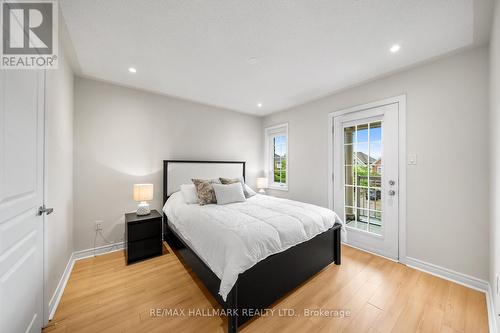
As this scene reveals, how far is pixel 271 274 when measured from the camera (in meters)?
1.69

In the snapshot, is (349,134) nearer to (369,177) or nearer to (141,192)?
(369,177)

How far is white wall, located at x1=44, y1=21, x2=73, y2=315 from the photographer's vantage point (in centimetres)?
159

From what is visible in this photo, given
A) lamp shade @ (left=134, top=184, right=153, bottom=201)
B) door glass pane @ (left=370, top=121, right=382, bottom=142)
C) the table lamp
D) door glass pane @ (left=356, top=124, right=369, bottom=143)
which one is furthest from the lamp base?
door glass pane @ (left=370, top=121, right=382, bottom=142)

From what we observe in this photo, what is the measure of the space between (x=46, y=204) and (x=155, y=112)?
82.1 inches

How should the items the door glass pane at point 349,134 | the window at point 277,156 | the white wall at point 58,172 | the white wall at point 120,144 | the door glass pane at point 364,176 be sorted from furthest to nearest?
the window at point 277,156 → the door glass pane at point 349,134 → the door glass pane at point 364,176 → the white wall at point 120,144 → the white wall at point 58,172

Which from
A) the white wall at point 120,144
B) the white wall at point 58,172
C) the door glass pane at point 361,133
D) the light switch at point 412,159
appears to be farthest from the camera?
the door glass pane at point 361,133

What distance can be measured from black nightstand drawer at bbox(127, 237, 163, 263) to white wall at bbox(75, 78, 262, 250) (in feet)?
1.96

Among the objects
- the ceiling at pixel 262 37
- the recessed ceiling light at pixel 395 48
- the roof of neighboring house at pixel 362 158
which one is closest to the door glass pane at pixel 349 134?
the roof of neighboring house at pixel 362 158

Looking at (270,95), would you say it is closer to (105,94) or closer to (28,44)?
(105,94)

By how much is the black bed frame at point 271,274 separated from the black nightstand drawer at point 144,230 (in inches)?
19.9

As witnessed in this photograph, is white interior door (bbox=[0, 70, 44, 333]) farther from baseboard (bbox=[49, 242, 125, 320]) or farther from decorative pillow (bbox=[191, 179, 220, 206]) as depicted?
decorative pillow (bbox=[191, 179, 220, 206])

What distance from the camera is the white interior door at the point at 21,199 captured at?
3.28ft

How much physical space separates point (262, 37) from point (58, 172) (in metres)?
2.38

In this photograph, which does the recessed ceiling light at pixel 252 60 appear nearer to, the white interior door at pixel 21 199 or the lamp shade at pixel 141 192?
the white interior door at pixel 21 199
